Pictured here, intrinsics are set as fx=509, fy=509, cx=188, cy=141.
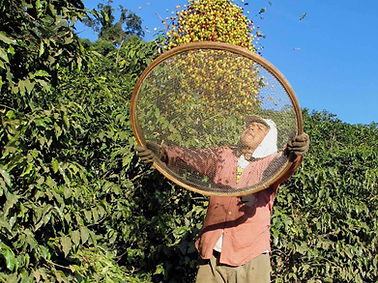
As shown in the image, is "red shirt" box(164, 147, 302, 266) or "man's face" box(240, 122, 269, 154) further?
"red shirt" box(164, 147, 302, 266)

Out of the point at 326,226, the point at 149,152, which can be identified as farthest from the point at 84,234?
the point at 326,226

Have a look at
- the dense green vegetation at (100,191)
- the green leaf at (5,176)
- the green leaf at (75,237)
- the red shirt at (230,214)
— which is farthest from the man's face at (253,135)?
the green leaf at (5,176)

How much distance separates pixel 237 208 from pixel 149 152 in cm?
65

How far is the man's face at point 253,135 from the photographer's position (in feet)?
9.46

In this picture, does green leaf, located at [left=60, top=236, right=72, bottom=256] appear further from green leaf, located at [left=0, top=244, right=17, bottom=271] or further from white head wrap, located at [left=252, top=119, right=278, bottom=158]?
white head wrap, located at [left=252, top=119, right=278, bottom=158]

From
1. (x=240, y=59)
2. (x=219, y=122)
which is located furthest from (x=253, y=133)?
(x=240, y=59)

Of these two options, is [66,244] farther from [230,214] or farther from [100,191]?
[100,191]

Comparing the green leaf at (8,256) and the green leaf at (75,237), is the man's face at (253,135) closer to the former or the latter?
the green leaf at (75,237)

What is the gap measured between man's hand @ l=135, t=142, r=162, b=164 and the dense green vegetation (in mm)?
361

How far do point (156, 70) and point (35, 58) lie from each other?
661 millimetres

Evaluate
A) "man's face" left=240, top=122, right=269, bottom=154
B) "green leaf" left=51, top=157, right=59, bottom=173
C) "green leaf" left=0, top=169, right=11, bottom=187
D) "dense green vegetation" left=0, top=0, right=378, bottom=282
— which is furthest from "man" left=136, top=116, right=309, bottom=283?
"green leaf" left=0, top=169, right=11, bottom=187

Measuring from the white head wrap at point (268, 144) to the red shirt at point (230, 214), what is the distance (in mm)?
165

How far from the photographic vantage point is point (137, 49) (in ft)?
16.4

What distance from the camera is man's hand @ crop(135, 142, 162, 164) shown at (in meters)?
2.97
